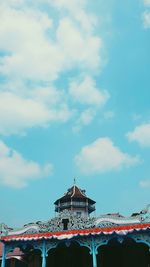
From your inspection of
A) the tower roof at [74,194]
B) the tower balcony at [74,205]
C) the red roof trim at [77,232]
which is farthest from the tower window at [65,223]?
the tower roof at [74,194]

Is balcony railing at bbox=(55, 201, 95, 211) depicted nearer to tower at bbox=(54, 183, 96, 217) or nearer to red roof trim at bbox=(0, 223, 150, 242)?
tower at bbox=(54, 183, 96, 217)

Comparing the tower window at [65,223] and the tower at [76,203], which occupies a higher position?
the tower at [76,203]

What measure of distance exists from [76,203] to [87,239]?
24.4m

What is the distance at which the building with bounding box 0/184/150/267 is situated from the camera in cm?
1778

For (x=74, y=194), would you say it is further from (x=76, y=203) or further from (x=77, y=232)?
(x=77, y=232)

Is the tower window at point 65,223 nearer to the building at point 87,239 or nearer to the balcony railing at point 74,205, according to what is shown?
the building at point 87,239

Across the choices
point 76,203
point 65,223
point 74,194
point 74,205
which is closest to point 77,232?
point 65,223

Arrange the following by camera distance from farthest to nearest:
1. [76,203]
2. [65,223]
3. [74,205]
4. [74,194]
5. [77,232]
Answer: [74,194], [76,203], [74,205], [65,223], [77,232]

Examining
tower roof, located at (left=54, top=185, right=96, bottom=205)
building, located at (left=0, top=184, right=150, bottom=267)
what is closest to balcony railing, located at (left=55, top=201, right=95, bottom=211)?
tower roof, located at (left=54, top=185, right=96, bottom=205)

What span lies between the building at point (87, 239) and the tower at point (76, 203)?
19.6m

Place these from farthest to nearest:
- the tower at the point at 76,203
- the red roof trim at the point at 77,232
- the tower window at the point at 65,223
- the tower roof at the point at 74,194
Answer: the tower roof at the point at 74,194, the tower at the point at 76,203, the tower window at the point at 65,223, the red roof trim at the point at 77,232

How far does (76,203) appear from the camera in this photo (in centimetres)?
4272

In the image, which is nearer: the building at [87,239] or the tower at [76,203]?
the building at [87,239]

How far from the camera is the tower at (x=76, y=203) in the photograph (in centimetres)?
4244
